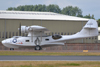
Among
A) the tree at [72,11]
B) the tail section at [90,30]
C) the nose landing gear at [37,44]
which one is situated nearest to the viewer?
the nose landing gear at [37,44]

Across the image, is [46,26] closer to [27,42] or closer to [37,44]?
[37,44]

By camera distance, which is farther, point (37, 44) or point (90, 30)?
point (90, 30)

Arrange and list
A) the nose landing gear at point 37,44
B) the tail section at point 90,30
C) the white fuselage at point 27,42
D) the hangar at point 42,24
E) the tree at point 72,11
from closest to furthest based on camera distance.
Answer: the white fuselage at point 27,42 → the nose landing gear at point 37,44 → the tail section at point 90,30 → the hangar at point 42,24 → the tree at point 72,11

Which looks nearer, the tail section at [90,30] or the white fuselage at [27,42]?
the white fuselage at [27,42]

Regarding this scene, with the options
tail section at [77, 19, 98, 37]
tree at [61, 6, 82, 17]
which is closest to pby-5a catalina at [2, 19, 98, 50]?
tail section at [77, 19, 98, 37]

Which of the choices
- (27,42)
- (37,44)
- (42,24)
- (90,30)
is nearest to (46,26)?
(42,24)

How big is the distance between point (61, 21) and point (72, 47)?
737cm

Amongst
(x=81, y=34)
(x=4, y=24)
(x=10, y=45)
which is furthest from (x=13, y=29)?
(x=81, y=34)

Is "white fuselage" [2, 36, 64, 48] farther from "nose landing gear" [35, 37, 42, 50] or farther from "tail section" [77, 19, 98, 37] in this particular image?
"tail section" [77, 19, 98, 37]

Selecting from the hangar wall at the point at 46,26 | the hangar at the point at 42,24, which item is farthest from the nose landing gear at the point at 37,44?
the hangar wall at the point at 46,26

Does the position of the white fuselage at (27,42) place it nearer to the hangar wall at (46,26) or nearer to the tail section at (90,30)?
the tail section at (90,30)

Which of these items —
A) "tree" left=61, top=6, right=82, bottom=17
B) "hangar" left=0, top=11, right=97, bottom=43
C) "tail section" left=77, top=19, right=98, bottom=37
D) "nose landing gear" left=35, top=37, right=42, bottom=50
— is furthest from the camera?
"tree" left=61, top=6, right=82, bottom=17

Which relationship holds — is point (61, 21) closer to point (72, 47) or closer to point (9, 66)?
point (72, 47)

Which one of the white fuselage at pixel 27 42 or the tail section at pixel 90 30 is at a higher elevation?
the tail section at pixel 90 30
